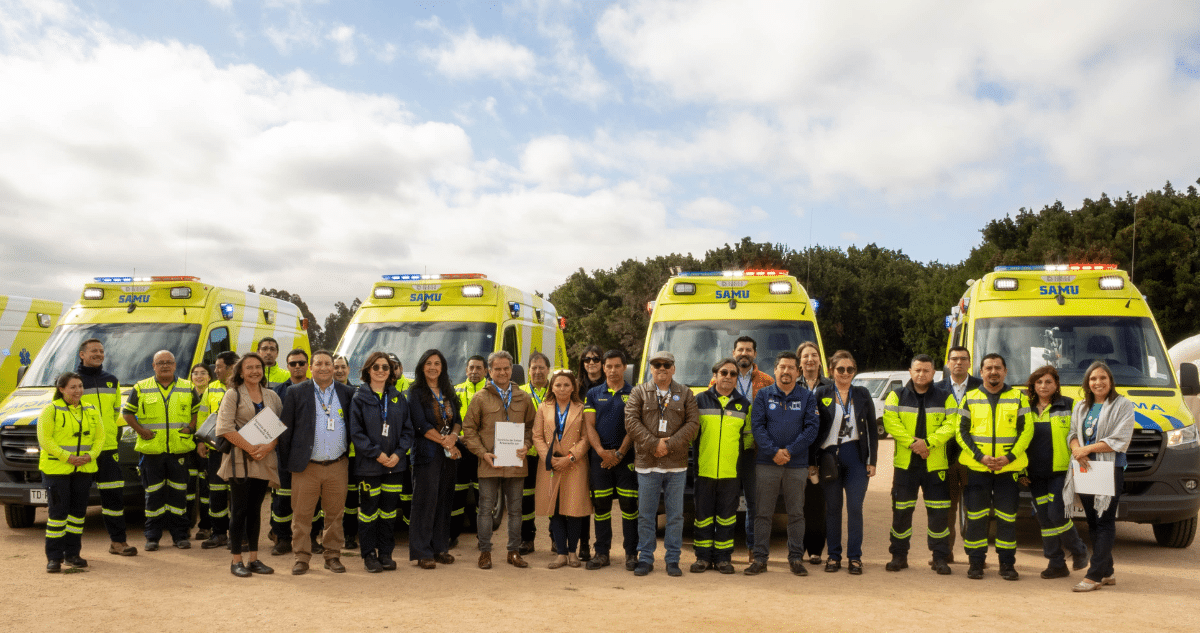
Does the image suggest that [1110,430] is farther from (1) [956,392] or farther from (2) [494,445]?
(2) [494,445]

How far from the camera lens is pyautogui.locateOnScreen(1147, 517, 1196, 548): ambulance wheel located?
860cm

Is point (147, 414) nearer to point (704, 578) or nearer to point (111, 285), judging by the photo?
point (111, 285)

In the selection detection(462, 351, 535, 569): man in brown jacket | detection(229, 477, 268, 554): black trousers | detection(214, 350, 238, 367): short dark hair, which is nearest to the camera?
detection(229, 477, 268, 554): black trousers

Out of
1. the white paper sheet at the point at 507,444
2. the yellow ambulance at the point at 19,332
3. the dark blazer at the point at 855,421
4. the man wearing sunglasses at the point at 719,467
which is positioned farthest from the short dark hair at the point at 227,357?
the yellow ambulance at the point at 19,332

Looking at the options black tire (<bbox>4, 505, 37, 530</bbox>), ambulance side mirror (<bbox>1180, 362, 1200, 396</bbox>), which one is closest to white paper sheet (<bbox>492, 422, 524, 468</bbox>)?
black tire (<bbox>4, 505, 37, 530</bbox>)

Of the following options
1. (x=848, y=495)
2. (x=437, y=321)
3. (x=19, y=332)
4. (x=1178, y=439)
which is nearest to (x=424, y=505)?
(x=437, y=321)

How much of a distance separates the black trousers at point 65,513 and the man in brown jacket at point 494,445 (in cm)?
320

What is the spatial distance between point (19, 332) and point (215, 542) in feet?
26.0

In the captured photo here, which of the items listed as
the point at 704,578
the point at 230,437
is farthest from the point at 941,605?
the point at 230,437

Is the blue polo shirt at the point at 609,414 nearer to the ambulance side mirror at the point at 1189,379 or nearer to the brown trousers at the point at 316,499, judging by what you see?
the brown trousers at the point at 316,499

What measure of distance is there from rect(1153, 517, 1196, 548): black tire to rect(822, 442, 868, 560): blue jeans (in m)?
3.35

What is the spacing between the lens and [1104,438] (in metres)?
7.14

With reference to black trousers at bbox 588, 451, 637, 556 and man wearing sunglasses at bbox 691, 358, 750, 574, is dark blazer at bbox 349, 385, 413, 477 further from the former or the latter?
man wearing sunglasses at bbox 691, 358, 750, 574

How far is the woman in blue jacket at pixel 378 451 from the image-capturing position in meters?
7.43
